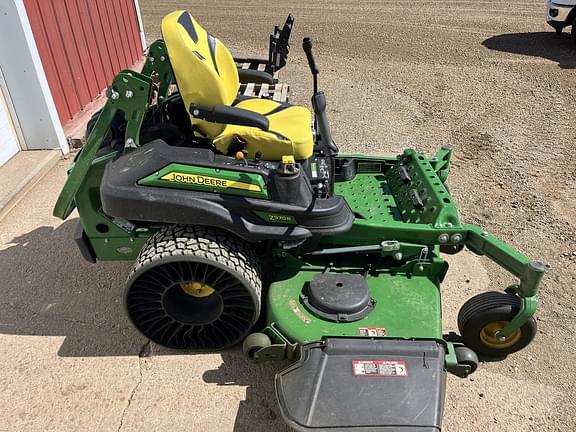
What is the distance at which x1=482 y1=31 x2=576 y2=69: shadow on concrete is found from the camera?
28.0ft

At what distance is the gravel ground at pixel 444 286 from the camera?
2781 millimetres

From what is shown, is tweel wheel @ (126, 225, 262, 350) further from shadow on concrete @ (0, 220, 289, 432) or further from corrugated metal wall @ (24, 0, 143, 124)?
corrugated metal wall @ (24, 0, 143, 124)

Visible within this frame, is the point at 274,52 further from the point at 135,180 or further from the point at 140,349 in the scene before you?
the point at 140,349

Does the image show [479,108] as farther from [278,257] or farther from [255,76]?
[278,257]

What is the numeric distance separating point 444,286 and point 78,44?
4598mm

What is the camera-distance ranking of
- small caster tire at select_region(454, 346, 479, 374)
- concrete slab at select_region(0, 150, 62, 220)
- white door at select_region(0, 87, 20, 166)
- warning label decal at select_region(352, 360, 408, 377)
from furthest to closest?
white door at select_region(0, 87, 20, 166) < concrete slab at select_region(0, 150, 62, 220) < small caster tire at select_region(454, 346, 479, 374) < warning label decal at select_region(352, 360, 408, 377)

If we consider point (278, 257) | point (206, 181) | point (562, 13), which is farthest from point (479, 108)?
point (206, 181)

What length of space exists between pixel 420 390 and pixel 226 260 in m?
1.14

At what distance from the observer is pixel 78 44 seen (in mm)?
5668

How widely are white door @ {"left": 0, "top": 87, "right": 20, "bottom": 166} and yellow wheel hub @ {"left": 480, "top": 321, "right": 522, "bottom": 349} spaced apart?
4.43m

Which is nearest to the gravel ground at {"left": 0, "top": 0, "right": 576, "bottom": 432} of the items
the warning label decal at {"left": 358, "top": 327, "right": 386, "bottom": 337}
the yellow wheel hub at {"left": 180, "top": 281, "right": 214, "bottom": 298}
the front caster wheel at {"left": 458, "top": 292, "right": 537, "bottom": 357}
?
the front caster wheel at {"left": 458, "top": 292, "right": 537, "bottom": 357}

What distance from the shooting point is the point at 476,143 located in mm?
5707

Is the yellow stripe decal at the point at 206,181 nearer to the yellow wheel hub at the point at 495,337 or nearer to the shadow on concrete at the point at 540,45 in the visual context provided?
the yellow wheel hub at the point at 495,337

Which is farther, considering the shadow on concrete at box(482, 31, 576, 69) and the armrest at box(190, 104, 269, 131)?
the shadow on concrete at box(482, 31, 576, 69)
